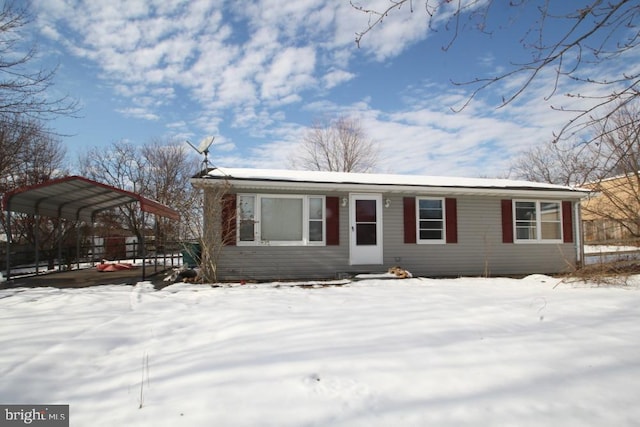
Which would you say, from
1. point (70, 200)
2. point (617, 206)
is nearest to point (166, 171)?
point (70, 200)

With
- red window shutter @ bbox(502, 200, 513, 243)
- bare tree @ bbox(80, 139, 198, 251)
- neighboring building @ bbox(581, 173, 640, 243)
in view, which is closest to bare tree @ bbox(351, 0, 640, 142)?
neighboring building @ bbox(581, 173, 640, 243)

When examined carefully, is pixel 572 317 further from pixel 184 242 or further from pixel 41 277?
pixel 41 277

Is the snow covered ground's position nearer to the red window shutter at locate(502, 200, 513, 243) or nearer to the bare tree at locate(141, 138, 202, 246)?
the red window shutter at locate(502, 200, 513, 243)

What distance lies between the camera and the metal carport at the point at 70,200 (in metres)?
8.02

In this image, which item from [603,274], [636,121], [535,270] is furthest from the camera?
[535,270]

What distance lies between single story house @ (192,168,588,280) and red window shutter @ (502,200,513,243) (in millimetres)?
31

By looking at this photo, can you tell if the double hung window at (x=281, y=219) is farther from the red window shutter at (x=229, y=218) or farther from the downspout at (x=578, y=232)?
the downspout at (x=578, y=232)

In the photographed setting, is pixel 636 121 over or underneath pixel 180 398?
over

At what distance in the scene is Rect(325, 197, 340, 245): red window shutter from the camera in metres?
9.30

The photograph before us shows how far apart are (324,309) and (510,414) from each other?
122 inches

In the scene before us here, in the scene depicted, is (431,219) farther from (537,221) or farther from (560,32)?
(560,32)

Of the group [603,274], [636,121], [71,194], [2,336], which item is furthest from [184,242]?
[603,274]

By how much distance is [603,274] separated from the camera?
23.7ft

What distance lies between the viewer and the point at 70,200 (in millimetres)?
10398
